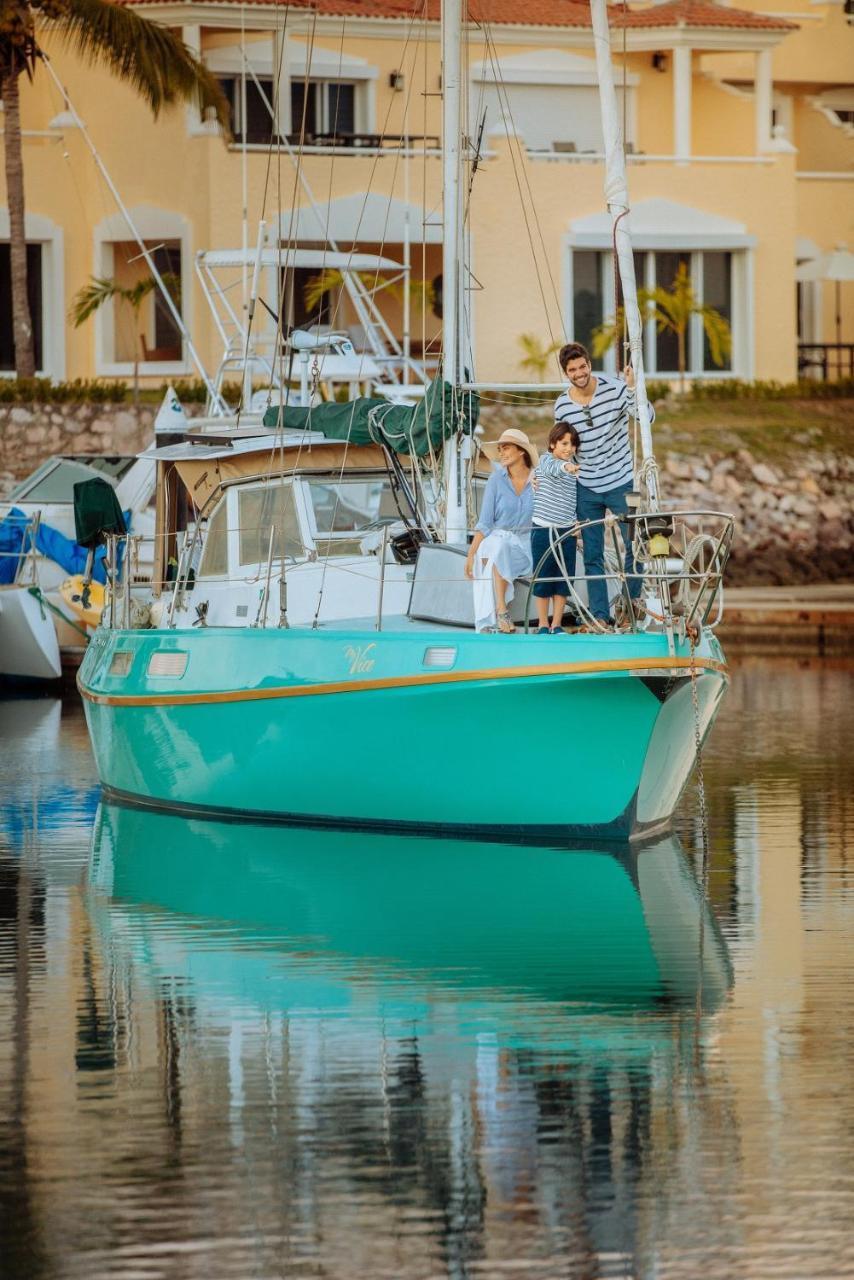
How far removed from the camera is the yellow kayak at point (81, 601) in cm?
2856

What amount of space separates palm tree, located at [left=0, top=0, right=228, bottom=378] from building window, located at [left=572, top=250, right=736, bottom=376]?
26.9 ft

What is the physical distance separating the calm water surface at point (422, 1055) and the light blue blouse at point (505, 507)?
1.68 meters

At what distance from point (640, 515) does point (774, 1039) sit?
4.62m

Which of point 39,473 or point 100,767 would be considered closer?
point 100,767

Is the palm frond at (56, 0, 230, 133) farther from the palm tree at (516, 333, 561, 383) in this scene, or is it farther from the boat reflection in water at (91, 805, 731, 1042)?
the boat reflection in water at (91, 805, 731, 1042)

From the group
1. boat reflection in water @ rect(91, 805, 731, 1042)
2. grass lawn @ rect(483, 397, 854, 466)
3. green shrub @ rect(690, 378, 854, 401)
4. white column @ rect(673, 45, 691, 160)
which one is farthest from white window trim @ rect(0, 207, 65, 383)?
boat reflection in water @ rect(91, 805, 731, 1042)

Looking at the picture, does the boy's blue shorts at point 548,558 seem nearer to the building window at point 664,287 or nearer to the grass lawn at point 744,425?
the grass lawn at point 744,425

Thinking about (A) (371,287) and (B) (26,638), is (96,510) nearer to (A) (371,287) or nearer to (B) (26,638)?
(B) (26,638)

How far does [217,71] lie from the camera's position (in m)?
41.1

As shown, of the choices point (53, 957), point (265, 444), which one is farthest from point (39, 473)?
point (53, 957)

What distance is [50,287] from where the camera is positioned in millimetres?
41719

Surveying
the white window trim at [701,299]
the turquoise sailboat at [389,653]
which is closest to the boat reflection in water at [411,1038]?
the turquoise sailboat at [389,653]

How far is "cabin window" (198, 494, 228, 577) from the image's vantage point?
55.9 feet

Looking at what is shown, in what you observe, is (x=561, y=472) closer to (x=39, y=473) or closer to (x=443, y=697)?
(x=443, y=697)
